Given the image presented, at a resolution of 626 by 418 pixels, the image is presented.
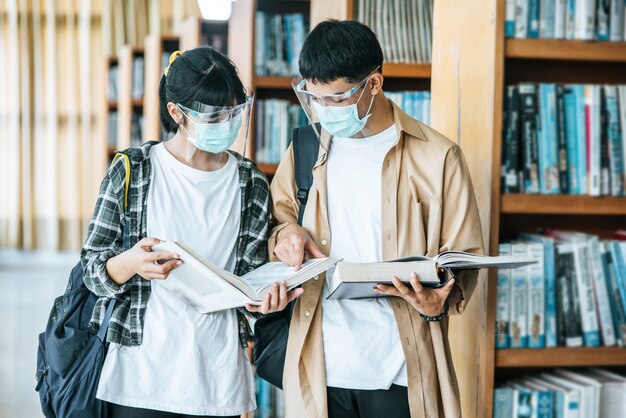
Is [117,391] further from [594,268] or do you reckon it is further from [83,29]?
[83,29]

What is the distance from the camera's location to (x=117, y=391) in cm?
163

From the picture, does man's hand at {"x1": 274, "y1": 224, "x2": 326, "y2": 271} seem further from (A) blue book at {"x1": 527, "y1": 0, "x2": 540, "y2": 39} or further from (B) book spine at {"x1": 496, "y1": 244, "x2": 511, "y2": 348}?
(A) blue book at {"x1": 527, "y1": 0, "x2": 540, "y2": 39}

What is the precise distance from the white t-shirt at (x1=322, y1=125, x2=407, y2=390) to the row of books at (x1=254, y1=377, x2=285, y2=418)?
1.67m

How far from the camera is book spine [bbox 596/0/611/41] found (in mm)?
1999

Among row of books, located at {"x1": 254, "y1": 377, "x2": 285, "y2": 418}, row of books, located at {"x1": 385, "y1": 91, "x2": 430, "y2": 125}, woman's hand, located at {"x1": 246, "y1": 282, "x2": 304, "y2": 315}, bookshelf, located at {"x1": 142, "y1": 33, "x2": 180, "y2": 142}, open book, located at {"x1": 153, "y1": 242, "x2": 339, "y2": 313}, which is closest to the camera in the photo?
open book, located at {"x1": 153, "y1": 242, "x2": 339, "y2": 313}

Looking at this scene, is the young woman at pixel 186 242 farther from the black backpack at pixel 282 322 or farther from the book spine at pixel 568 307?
the book spine at pixel 568 307

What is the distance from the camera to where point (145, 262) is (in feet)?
5.05

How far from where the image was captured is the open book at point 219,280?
1480mm

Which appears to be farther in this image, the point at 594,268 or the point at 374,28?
the point at 374,28

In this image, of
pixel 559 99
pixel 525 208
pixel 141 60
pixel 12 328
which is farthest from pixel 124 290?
pixel 141 60

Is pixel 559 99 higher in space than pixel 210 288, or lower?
higher

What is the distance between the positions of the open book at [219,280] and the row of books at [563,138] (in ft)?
2.30

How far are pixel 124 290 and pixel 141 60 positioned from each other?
722cm

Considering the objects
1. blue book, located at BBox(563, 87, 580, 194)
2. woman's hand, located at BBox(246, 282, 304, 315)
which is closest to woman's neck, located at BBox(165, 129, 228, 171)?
woman's hand, located at BBox(246, 282, 304, 315)
